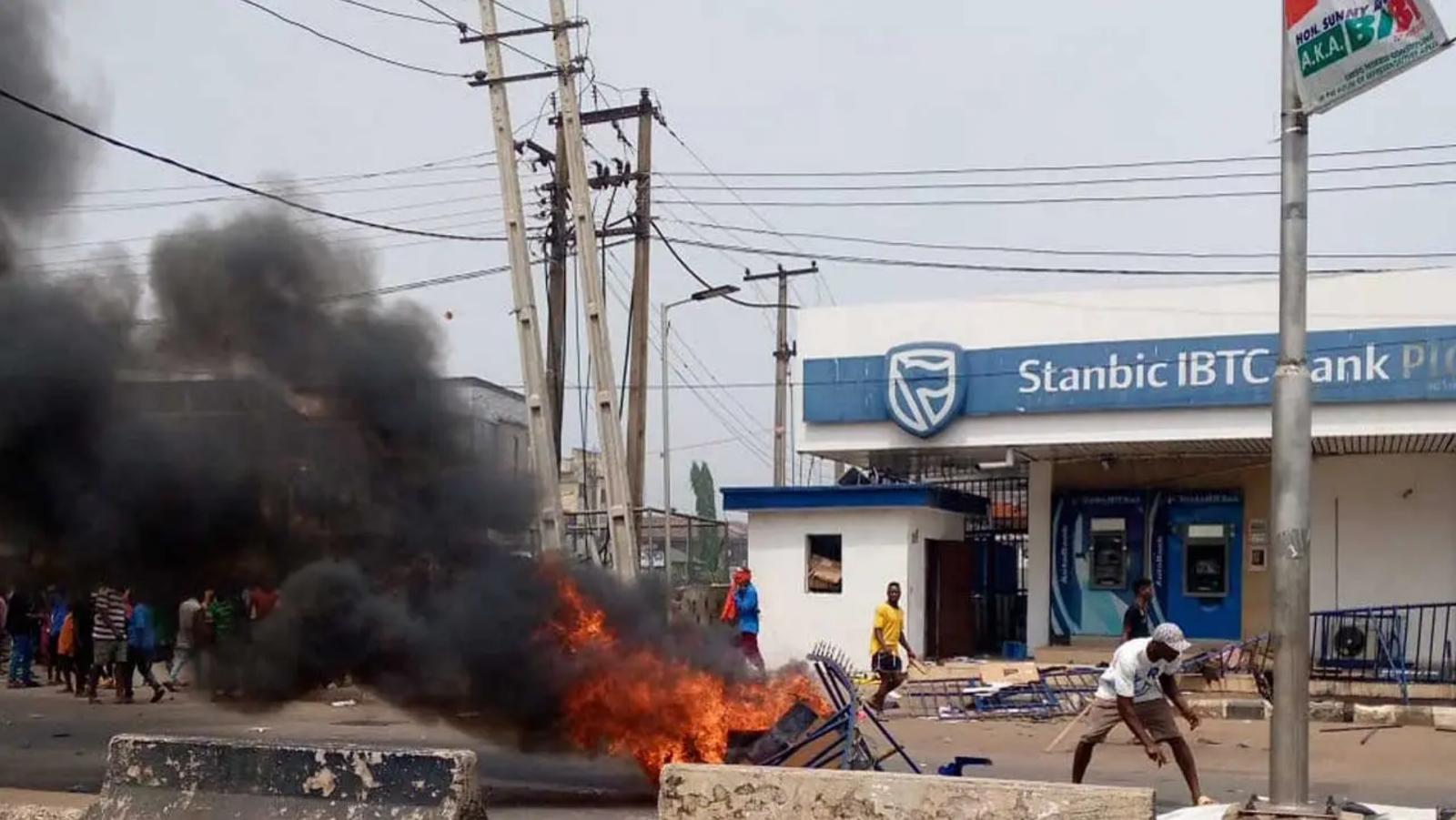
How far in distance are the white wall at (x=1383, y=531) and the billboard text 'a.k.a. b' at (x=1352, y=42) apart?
32.7 ft

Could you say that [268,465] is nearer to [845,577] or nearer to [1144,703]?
[1144,703]

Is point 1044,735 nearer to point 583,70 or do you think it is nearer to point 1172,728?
point 1172,728

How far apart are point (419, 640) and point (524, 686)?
87cm

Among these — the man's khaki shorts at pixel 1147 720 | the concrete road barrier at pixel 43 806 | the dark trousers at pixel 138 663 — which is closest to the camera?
the concrete road barrier at pixel 43 806

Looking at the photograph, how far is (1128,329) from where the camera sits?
16.8 m

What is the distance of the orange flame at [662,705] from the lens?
31.6 ft

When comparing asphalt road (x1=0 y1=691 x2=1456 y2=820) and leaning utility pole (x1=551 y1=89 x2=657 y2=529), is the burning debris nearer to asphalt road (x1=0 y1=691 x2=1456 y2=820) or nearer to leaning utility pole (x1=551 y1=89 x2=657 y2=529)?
asphalt road (x1=0 y1=691 x2=1456 y2=820)

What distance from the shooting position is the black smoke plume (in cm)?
1095

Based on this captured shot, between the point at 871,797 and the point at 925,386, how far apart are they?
1208 cm

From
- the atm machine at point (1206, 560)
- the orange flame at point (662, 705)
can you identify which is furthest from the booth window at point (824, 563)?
the orange flame at point (662, 705)

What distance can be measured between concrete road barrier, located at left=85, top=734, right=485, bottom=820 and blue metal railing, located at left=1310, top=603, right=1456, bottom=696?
1150 cm

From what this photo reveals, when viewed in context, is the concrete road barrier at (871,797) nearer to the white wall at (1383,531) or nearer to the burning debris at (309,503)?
the burning debris at (309,503)

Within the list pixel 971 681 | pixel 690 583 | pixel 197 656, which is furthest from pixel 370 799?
pixel 690 583

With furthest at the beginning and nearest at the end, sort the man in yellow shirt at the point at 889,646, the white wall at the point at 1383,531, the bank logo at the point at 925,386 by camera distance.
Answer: the bank logo at the point at 925,386 < the white wall at the point at 1383,531 < the man in yellow shirt at the point at 889,646
